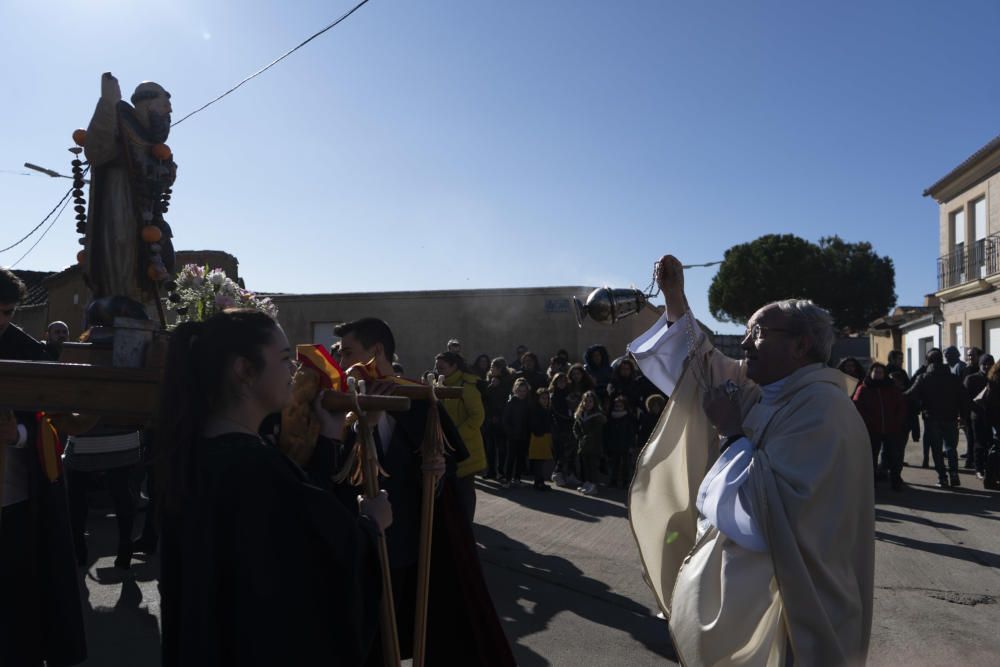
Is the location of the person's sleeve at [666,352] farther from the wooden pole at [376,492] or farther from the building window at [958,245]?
the building window at [958,245]

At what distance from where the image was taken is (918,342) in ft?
91.7

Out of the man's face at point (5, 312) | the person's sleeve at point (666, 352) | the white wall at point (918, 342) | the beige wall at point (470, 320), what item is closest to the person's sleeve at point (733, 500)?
the person's sleeve at point (666, 352)

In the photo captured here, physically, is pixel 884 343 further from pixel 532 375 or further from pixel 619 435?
pixel 619 435

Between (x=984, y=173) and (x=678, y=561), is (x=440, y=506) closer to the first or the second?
(x=678, y=561)

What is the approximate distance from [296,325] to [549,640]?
16.4 m

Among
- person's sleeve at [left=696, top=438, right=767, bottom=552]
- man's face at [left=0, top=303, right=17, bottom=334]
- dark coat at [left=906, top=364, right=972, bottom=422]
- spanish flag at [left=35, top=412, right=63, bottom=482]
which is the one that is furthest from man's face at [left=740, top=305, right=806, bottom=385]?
dark coat at [left=906, top=364, right=972, bottom=422]

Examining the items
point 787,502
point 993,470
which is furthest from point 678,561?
point 993,470

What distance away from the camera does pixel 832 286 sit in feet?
148

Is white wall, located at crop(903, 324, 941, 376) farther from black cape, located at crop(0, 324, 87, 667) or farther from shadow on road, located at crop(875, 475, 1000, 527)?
black cape, located at crop(0, 324, 87, 667)

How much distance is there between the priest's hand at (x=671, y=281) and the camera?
3.69m

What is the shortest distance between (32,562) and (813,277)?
46.3m

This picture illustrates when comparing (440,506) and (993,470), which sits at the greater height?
(440,506)

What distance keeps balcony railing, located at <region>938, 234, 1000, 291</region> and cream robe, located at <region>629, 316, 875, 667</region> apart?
21072 millimetres

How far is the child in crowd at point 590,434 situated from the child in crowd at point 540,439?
38 cm
